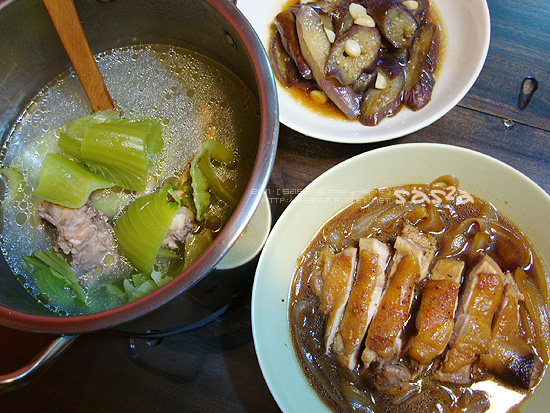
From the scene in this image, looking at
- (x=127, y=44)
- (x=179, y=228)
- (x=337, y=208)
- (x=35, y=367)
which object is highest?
(x=127, y=44)

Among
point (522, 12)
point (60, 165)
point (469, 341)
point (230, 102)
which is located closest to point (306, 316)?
point (469, 341)

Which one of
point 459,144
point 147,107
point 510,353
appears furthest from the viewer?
point 459,144

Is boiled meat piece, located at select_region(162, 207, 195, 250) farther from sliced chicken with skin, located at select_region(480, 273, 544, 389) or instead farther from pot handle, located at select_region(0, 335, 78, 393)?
sliced chicken with skin, located at select_region(480, 273, 544, 389)

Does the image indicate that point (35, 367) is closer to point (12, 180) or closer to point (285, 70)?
point (12, 180)

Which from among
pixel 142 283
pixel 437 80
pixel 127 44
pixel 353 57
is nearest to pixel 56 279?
pixel 142 283

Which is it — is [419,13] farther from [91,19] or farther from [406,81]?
[91,19]

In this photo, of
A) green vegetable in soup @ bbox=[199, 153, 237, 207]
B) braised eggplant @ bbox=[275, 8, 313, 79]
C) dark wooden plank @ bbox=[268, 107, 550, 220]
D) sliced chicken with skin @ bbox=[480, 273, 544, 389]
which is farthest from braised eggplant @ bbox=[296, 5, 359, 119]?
sliced chicken with skin @ bbox=[480, 273, 544, 389]

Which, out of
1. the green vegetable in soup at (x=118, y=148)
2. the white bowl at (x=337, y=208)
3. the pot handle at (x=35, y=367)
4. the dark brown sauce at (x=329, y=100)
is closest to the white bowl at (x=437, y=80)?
the dark brown sauce at (x=329, y=100)

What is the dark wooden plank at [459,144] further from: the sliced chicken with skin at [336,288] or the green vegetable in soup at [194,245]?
the green vegetable in soup at [194,245]
